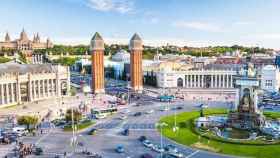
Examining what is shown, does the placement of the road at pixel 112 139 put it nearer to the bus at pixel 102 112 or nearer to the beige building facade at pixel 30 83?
the bus at pixel 102 112

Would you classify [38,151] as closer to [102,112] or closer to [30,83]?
[102,112]

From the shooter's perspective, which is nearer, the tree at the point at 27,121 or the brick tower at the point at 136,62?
the tree at the point at 27,121

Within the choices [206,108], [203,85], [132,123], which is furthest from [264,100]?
[132,123]

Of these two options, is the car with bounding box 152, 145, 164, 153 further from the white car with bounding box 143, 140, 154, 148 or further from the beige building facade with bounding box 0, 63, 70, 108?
the beige building facade with bounding box 0, 63, 70, 108

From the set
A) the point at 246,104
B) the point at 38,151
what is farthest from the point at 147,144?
the point at 246,104

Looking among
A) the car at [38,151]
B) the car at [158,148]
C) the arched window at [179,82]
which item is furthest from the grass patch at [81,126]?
the arched window at [179,82]

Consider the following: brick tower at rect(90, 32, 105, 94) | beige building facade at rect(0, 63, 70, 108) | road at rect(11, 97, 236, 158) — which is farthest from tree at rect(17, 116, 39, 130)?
brick tower at rect(90, 32, 105, 94)
